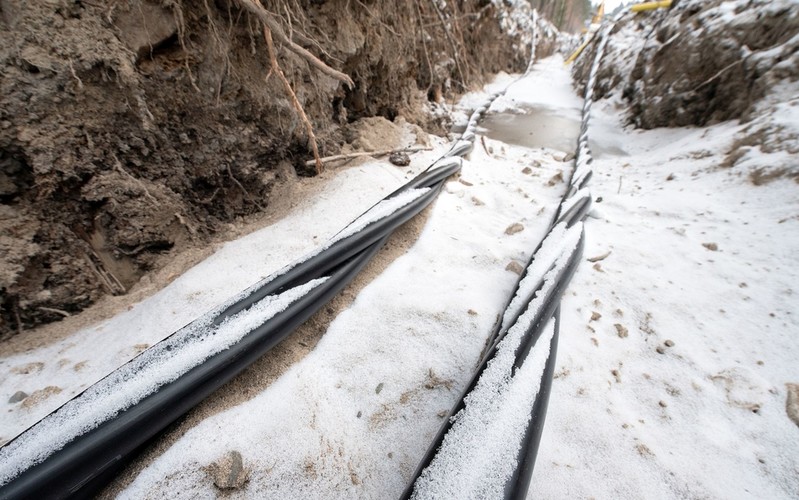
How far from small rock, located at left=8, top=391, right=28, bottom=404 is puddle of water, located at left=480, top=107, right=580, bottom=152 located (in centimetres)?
288

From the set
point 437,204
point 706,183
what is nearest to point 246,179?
point 437,204

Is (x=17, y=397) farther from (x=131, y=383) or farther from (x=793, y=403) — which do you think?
(x=793, y=403)

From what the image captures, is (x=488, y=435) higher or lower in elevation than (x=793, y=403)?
higher

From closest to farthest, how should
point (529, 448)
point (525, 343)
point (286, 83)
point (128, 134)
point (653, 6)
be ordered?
point (529, 448) → point (525, 343) → point (128, 134) → point (286, 83) → point (653, 6)

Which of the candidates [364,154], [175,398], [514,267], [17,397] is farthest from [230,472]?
[364,154]

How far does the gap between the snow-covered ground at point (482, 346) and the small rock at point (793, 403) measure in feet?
0.05

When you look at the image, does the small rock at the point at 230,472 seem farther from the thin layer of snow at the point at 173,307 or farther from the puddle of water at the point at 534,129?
the puddle of water at the point at 534,129

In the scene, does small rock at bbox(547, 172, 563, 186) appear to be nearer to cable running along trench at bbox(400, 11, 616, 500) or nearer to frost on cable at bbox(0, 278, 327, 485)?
cable running along trench at bbox(400, 11, 616, 500)

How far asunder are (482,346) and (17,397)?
1101 millimetres

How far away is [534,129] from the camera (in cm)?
303

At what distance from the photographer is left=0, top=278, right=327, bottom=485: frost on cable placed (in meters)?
0.46

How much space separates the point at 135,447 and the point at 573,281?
120 cm

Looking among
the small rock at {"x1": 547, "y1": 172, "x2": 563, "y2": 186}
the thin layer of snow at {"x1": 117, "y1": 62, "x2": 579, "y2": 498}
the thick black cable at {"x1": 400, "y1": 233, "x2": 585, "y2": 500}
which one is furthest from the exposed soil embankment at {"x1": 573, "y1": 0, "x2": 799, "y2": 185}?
the thin layer of snow at {"x1": 117, "y1": 62, "x2": 579, "y2": 498}

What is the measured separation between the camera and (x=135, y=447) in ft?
1.71
